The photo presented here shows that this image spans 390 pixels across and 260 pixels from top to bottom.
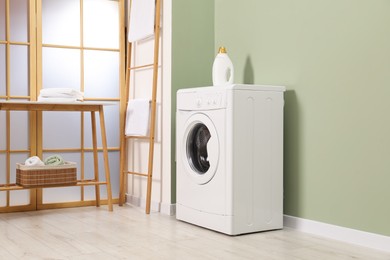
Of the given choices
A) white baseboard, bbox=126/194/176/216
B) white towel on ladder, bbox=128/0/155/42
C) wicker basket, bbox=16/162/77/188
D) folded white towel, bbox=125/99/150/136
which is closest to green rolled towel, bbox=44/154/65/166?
wicker basket, bbox=16/162/77/188

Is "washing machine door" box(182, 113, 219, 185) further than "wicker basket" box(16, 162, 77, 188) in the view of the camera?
No

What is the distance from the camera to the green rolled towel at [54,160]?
3.65 meters

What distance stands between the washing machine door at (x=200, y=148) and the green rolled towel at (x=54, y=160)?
901 millimetres

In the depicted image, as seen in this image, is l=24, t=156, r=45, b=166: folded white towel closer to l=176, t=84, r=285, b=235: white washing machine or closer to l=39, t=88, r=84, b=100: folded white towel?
l=39, t=88, r=84, b=100: folded white towel

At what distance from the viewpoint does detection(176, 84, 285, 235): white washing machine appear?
2959 millimetres

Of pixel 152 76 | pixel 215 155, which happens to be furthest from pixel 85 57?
pixel 215 155

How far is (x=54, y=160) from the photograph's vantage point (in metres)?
3.66

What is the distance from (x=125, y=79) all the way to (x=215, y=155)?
1.44 m

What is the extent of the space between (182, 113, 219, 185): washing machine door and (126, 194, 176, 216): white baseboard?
19.1 inches

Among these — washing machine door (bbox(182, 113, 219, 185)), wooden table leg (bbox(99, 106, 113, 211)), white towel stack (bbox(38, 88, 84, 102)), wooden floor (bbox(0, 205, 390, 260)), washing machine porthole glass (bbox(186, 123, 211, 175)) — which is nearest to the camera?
wooden floor (bbox(0, 205, 390, 260))

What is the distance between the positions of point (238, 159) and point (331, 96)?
600 millimetres

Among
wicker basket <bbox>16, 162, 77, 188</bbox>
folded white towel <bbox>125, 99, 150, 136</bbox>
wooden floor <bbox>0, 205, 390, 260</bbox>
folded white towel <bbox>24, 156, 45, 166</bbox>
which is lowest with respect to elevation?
wooden floor <bbox>0, 205, 390, 260</bbox>

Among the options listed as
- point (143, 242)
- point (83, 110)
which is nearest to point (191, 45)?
point (83, 110)

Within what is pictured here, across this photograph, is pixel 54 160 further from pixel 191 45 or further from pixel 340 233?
pixel 340 233
